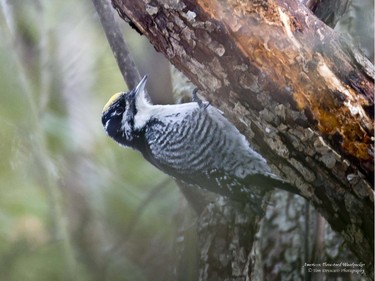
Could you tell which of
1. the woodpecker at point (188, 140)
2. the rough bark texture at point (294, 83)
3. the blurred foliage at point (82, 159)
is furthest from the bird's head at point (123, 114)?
the rough bark texture at point (294, 83)

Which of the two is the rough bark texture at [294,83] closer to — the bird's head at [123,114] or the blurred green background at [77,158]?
the bird's head at [123,114]

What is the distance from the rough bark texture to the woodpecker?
61 centimetres

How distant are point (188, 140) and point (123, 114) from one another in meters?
0.23

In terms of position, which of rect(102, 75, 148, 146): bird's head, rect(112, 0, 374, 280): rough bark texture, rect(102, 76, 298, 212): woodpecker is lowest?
rect(112, 0, 374, 280): rough bark texture

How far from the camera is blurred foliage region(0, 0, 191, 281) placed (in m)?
1.87

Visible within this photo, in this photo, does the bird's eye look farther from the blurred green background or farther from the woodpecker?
the blurred green background

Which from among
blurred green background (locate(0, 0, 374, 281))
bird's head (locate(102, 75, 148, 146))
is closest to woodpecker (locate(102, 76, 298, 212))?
bird's head (locate(102, 75, 148, 146))

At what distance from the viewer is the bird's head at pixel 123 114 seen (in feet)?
6.17

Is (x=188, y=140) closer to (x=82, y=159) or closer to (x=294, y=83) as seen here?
(x=82, y=159)

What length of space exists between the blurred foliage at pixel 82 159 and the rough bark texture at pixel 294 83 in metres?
0.84

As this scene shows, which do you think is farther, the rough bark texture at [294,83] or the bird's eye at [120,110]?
the bird's eye at [120,110]

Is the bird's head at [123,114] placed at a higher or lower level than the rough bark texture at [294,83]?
higher

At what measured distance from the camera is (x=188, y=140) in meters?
1.91

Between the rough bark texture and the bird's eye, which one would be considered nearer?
the rough bark texture
